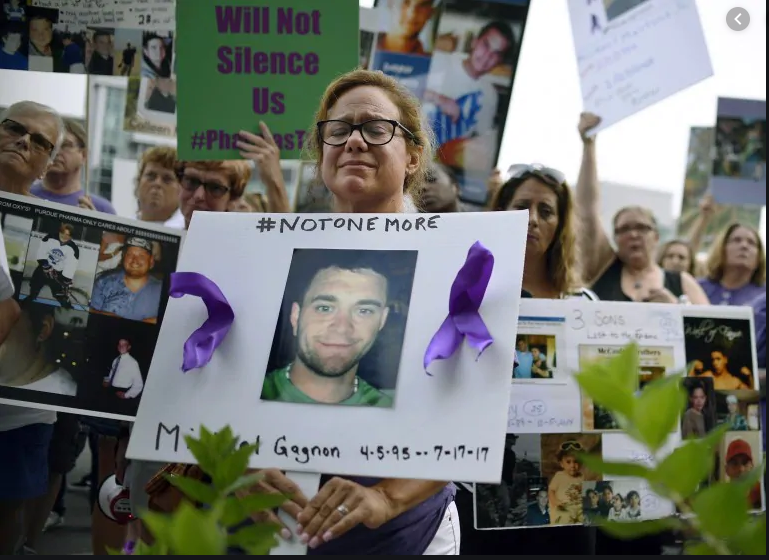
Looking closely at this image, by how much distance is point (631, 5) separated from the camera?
13.6ft

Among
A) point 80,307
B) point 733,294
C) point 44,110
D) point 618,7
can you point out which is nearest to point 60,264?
point 80,307

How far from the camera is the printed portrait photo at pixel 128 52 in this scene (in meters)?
3.27

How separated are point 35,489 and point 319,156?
1448mm

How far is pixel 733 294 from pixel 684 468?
465cm

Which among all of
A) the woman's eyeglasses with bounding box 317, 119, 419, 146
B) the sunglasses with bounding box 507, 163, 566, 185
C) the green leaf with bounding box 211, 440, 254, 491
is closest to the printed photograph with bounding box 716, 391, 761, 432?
the sunglasses with bounding box 507, 163, 566, 185

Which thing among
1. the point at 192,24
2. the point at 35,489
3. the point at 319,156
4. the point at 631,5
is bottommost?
the point at 35,489

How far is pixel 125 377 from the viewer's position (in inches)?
92.7

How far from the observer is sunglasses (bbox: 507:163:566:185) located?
3008 mm

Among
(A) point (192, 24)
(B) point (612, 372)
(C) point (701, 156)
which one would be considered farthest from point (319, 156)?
(C) point (701, 156)

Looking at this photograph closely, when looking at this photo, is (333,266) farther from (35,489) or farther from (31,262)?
(35,489)

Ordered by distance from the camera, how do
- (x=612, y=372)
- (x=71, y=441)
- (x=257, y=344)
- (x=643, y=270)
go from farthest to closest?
(x=643, y=270), (x=71, y=441), (x=257, y=344), (x=612, y=372)

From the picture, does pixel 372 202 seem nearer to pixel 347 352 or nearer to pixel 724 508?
pixel 347 352

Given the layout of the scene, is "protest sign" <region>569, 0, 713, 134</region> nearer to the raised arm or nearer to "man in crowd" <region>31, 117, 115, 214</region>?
the raised arm

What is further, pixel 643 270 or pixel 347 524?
pixel 643 270
